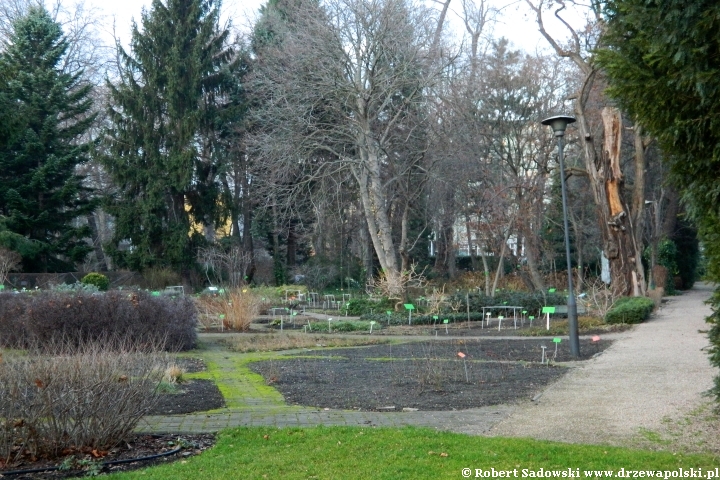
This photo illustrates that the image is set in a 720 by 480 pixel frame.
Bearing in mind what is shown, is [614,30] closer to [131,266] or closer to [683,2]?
[683,2]

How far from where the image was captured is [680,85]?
6141 mm

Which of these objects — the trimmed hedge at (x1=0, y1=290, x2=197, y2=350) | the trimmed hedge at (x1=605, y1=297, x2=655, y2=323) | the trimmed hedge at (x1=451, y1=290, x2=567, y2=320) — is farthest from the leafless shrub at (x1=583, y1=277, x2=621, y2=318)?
the trimmed hedge at (x1=0, y1=290, x2=197, y2=350)

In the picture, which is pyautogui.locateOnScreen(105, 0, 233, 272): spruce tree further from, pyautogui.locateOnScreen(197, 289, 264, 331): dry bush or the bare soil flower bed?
the bare soil flower bed

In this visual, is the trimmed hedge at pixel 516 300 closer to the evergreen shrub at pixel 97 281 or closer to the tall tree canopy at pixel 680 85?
the evergreen shrub at pixel 97 281

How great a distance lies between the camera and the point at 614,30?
23.2 ft

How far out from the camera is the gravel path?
756 cm

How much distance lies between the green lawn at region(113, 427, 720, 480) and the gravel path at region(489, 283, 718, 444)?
2.36 ft

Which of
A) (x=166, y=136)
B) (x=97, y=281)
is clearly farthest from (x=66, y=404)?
(x=166, y=136)

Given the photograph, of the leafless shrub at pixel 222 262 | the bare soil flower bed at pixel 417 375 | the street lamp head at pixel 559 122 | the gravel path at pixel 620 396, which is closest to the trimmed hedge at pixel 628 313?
the gravel path at pixel 620 396

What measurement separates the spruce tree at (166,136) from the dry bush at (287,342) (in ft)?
67.8

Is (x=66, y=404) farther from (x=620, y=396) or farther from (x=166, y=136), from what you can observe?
(x=166, y=136)

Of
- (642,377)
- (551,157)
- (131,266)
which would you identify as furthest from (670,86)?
(131,266)

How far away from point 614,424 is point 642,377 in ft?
12.1

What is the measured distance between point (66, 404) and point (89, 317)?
885 cm
